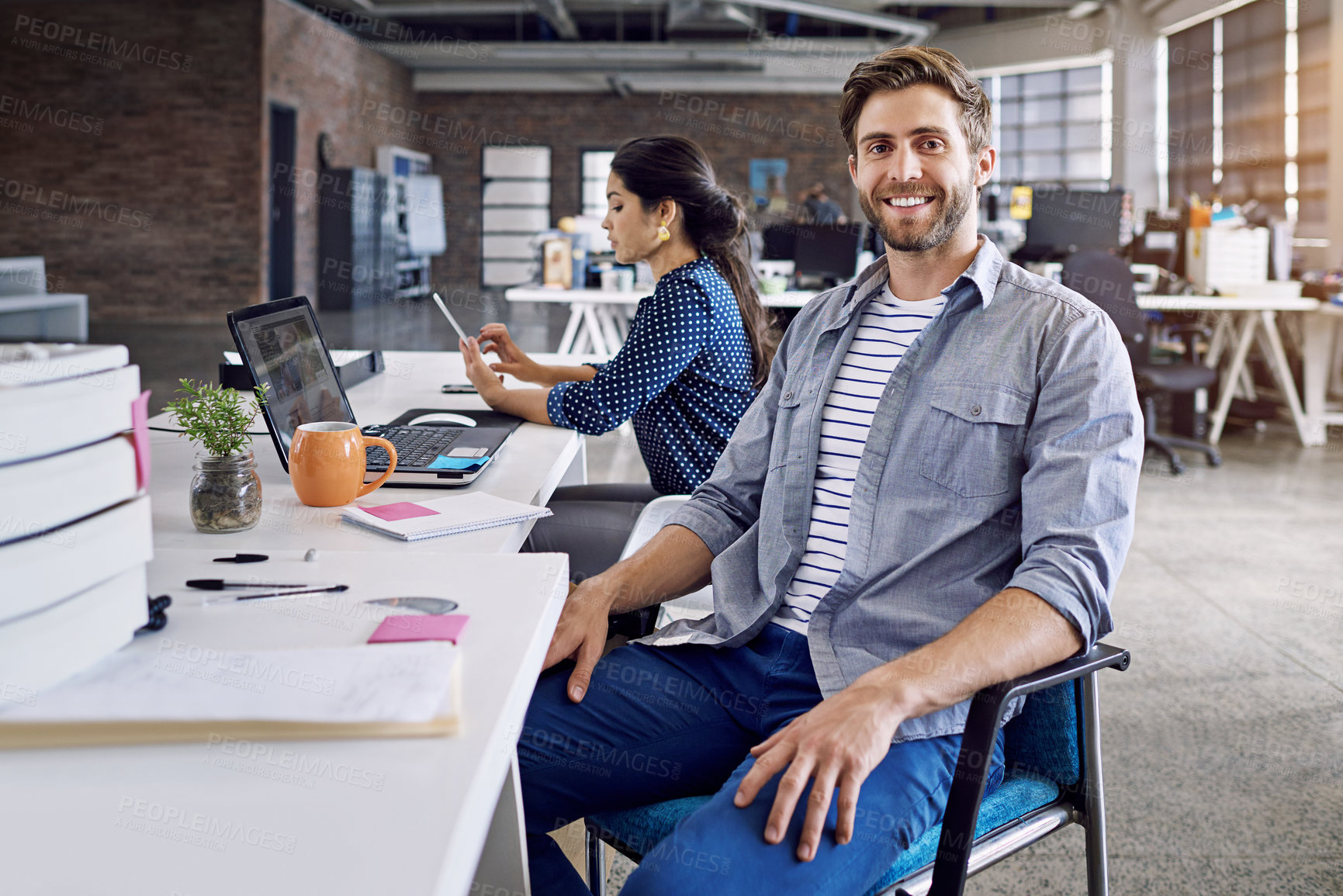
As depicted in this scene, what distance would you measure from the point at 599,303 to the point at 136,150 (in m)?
7.01

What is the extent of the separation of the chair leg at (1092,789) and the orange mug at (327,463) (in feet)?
2.95

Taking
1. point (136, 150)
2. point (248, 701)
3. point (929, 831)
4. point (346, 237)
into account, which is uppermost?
point (136, 150)

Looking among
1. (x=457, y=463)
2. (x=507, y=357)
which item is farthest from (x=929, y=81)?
(x=507, y=357)

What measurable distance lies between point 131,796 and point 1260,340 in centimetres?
657

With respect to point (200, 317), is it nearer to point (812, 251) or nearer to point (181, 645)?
point (812, 251)

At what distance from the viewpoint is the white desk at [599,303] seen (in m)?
5.61

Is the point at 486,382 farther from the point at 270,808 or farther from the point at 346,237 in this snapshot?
the point at 346,237

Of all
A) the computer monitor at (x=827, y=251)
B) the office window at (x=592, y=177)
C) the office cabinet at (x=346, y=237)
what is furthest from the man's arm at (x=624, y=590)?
the office window at (x=592, y=177)

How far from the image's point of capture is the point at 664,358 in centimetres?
208

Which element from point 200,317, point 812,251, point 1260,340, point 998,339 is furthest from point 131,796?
point 200,317

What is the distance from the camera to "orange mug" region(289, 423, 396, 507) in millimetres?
1340

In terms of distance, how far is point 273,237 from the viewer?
11539 millimetres

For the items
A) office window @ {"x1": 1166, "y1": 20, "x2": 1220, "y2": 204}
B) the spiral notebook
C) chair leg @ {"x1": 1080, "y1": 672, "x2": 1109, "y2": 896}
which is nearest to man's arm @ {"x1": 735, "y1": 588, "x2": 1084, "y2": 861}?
chair leg @ {"x1": 1080, "y1": 672, "x2": 1109, "y2": 896}

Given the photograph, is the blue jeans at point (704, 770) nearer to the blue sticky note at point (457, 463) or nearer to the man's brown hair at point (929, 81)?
the blue sticky note at point (457, 463)
